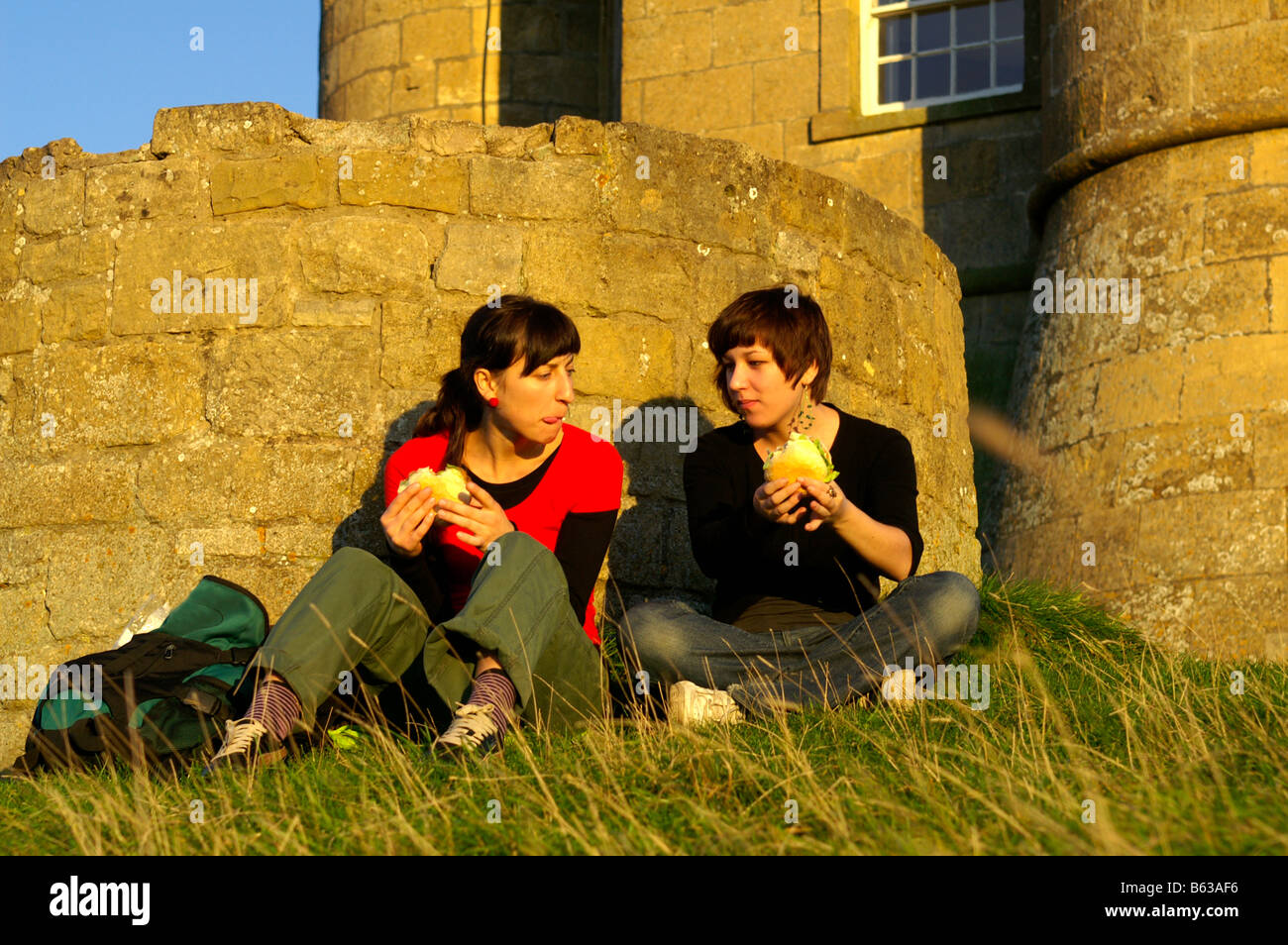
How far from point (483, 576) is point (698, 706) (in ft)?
2.24

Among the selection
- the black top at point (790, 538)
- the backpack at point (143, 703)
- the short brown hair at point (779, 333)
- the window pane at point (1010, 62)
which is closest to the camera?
the backpack at point (143, 703)

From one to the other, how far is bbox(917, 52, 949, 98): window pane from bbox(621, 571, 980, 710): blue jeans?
6.72 meters

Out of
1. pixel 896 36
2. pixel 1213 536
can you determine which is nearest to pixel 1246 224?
pixel 1213 536

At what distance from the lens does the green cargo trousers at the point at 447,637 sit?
381cm

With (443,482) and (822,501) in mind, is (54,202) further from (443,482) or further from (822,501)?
(822,501)

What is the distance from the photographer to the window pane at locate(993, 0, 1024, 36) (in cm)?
1020

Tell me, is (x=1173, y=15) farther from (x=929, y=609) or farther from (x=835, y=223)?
(x=929, y=609)

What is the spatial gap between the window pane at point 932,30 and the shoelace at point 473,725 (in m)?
7.82

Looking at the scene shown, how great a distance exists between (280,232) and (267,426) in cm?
65

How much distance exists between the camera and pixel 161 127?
5.34 metres

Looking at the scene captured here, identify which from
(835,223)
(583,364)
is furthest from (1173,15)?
(583,364)

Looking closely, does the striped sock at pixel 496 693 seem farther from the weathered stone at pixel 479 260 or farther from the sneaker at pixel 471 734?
the weathered stone at pixel 479 260

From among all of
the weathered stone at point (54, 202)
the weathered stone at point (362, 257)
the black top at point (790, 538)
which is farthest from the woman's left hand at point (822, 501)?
the weathered stone at point (54, 202)

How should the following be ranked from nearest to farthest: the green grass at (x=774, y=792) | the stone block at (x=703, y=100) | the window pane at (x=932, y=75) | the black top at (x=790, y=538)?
the green grass at (x=774, y=792) → the black top at (x=790, y=538) → the window pane at (x=932, y=75) → the stone block at (x=703, y=100)
